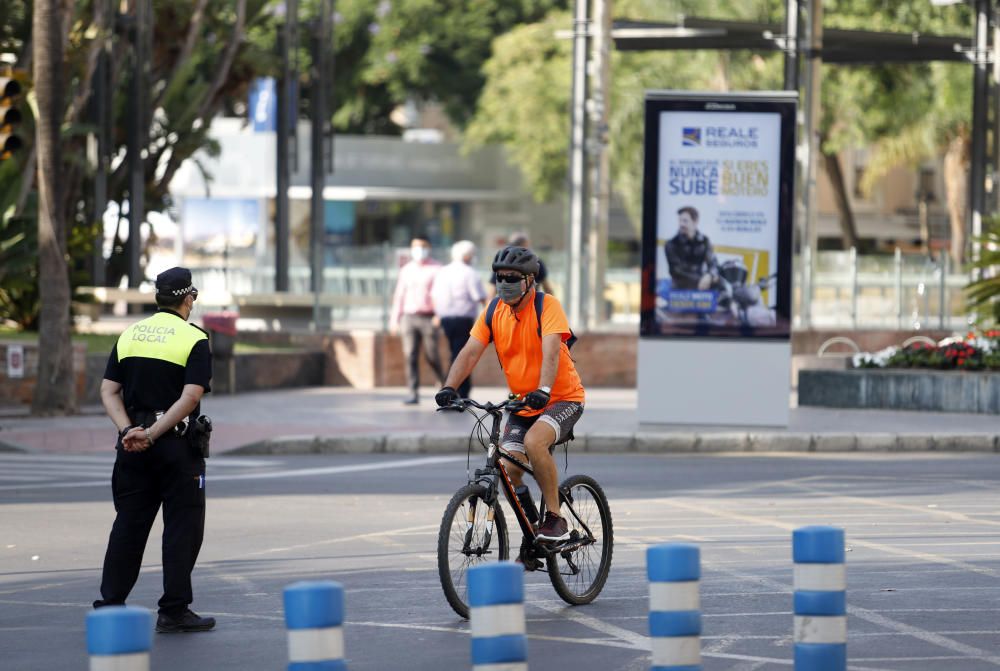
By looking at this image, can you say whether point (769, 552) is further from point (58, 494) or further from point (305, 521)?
point (58, 494)

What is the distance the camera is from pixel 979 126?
29188 mm

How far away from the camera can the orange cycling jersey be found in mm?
8883

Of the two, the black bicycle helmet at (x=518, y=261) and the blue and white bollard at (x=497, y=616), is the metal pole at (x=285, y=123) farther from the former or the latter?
the blue and white bollard at (x=497, y=616)

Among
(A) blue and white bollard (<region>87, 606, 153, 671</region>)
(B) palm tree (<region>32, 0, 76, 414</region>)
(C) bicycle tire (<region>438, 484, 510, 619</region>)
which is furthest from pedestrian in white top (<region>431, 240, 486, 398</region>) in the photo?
(A) blue and white bollard (<region>87, 606, 153, 671</region>)

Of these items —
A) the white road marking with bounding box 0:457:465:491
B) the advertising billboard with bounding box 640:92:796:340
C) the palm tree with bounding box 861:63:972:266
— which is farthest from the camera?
the palm tree with bounding box 861:63:972:266

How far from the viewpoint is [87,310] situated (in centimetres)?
2692

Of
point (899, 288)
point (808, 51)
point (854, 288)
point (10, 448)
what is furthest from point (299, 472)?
point (899, 288)

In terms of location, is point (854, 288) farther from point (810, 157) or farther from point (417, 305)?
point (417, 305)

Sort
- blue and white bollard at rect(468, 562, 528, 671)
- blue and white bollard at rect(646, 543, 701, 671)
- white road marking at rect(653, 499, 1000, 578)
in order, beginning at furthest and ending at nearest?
white road marking at rect(653, 499, 1000, 578) → blue and white bollard at rect(646, 543, 701, 671) → blue and white bollard at rect(468, 562, 528, 671)

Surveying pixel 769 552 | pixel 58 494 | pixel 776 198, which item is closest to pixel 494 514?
pixel 769 552

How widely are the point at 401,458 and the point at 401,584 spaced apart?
7106 millimetres

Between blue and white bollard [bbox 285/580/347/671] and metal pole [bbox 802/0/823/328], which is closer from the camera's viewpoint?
blue and white bollard [bbox 285/580/347/671]

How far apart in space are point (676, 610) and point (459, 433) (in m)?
11.4

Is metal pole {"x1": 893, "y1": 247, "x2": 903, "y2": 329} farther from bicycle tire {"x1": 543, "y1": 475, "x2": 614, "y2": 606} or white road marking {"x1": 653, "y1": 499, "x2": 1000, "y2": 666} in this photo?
bicycle tire {"x1": 543, "y1": 475, "x2": 614, "y2": 606}
